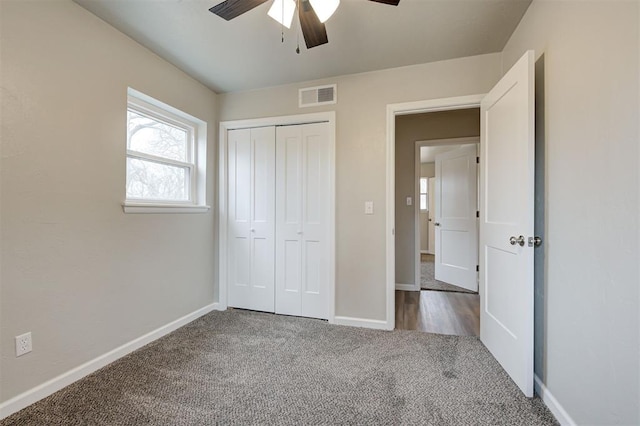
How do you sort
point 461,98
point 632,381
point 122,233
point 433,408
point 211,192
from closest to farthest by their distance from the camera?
point 632,381, point 433,408, point 122,233, point 461,98, point 211,192

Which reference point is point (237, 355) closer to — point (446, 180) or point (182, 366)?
point (182, 366)

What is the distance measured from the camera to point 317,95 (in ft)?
9.14

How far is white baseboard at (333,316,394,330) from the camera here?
102 inches

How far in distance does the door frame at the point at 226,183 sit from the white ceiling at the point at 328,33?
411 mm

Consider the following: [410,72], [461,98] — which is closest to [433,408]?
[461,98]

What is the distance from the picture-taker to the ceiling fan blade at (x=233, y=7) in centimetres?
138

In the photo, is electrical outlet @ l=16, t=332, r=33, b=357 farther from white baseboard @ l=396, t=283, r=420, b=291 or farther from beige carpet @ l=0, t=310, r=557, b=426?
white baseboard @ l=396, t=283, r=420, b=291

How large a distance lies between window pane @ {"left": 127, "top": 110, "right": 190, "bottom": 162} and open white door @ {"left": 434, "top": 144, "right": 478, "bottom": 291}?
365cm

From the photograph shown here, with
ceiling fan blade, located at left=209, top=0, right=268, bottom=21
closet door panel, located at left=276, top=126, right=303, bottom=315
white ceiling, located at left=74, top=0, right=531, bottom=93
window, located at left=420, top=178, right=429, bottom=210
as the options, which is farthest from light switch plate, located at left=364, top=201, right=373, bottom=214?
window, located at left=420, top=178, right=429, bottom=210

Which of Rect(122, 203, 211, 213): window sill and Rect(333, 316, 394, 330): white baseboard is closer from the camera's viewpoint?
Rect(122, 203, 211, 213): window sill

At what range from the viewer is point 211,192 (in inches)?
120

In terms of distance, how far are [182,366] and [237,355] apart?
373mm

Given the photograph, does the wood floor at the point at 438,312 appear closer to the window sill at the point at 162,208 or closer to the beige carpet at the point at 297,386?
the beige carpet at the point at 297,386

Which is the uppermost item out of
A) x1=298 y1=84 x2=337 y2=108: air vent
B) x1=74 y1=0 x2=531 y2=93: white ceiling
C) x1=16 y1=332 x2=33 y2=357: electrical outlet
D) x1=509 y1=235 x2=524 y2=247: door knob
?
x1=74 y1=0 x2=531 y2=93: white ceiling
